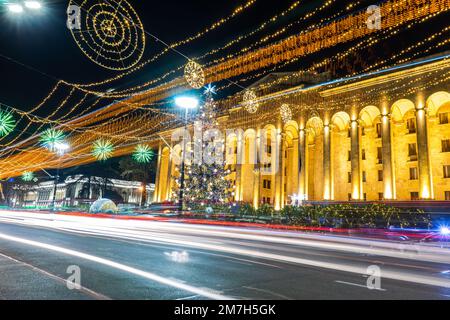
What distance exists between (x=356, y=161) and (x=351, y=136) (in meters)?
2.97

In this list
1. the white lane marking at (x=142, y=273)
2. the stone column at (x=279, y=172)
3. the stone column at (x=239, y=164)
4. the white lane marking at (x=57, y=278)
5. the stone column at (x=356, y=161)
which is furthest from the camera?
the stone column at (x=239, y=164)

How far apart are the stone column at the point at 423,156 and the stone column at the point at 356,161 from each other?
5.85m

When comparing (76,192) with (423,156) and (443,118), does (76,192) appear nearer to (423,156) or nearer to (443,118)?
(423,156)

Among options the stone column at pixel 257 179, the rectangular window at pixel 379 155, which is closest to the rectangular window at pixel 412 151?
the rectangular window at pixel 379 155

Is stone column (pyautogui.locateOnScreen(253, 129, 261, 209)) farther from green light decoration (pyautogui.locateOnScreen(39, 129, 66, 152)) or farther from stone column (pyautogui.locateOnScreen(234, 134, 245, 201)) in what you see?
green light decoration (pyautogui.locateOnScreen(39, 129, 66, 152))

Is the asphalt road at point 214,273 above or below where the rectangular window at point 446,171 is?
below

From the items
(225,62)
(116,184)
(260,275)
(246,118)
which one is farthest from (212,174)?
(116,184)

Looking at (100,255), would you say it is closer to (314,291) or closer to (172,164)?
(314,291)

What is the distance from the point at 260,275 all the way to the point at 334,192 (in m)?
33.9

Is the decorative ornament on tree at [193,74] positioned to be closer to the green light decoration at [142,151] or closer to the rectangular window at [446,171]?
the green light decoration at [142,151]

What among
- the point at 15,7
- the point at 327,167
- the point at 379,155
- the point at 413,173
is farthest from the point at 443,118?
the point at 15,7

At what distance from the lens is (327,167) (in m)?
36.2

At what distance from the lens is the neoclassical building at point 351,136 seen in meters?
30.3

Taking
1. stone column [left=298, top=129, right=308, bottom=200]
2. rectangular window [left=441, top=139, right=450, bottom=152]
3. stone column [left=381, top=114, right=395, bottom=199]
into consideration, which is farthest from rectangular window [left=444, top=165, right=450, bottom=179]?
stone column [left=298, top=129, right=308, bottom=200]
